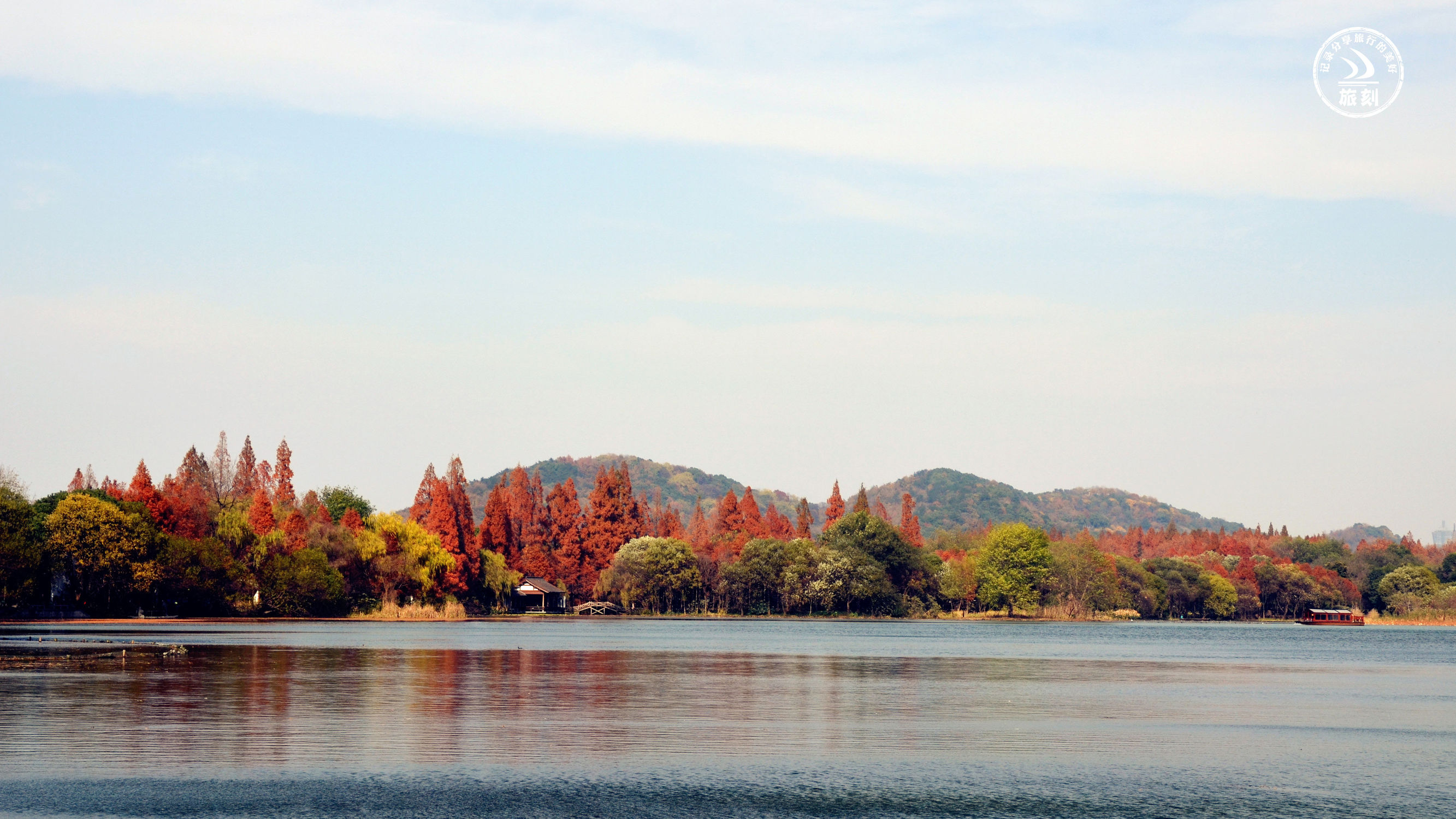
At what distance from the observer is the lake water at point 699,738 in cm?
2612

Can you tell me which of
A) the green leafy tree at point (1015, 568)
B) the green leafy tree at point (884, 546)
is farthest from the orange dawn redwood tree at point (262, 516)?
the green leafy tree at point (1015, 568)

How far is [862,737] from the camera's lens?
36.8m

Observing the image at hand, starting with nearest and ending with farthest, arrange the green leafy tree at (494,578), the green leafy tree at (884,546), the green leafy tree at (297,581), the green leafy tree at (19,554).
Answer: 1. the green leafy tree at (19,554)
2. the green leafy tree at (297,581)
3. the green leafy tree at (494,578)
4. the green leafy tree at (884,546)

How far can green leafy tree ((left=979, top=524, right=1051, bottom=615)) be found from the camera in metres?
189

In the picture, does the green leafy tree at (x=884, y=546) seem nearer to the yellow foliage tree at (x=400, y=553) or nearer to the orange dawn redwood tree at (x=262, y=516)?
A: the yellow foliage tree at (x=400, y=553)

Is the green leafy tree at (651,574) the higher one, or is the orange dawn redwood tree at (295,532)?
the orange dawn redwood tree at (295,532)

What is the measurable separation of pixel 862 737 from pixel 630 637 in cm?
7701

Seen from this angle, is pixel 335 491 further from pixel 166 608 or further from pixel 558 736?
pixel 558 736

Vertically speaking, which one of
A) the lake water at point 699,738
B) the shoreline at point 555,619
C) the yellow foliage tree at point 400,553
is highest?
the yellow foliage tree at point 400,553

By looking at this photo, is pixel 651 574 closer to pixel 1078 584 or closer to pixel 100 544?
pixel 1078 584

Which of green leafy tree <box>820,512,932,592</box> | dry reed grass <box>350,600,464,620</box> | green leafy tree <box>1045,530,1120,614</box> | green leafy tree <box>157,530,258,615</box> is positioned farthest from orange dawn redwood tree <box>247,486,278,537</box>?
green leafy tree <box>1045,530,1120,614</box>

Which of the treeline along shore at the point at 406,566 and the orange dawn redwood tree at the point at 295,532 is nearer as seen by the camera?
the treeline along shore at the point at 406,566

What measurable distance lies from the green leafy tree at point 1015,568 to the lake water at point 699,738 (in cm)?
11382

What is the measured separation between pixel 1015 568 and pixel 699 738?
161082 millimetres
